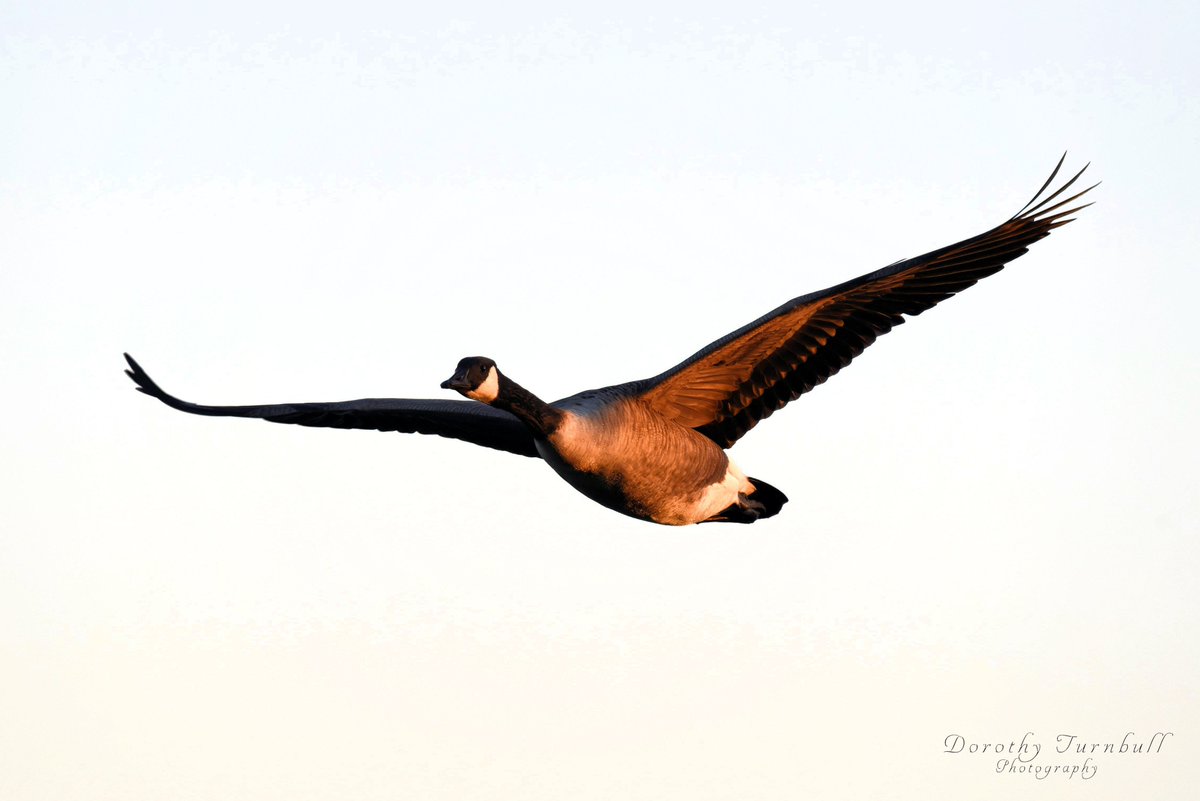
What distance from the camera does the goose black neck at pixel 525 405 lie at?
10711 mm

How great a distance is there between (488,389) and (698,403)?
2510 mm

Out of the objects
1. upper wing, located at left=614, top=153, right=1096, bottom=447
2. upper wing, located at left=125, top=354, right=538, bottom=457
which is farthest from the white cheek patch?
upper wing, located at left=125, top=354, right=538, bottom=457

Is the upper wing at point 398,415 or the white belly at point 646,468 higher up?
the upper wing at point 398,415

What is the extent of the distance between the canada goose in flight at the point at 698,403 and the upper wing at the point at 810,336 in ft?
0.04

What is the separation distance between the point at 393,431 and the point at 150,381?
7.26ft

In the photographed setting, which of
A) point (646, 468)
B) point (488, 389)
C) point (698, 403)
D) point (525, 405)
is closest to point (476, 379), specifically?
point (488, 389)

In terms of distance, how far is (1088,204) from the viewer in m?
11.5

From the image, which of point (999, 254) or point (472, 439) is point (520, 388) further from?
point (999, 254)

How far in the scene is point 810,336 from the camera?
1219 cm

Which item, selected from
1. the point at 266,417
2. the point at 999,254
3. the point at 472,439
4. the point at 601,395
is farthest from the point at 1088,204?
the point at 266,417

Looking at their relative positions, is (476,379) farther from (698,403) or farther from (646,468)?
(698,403)

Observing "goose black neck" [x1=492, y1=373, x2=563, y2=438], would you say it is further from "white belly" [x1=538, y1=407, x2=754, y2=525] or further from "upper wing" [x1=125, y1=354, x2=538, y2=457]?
"upper wing" [x1=125, y1=354, x2=538, y2=457]

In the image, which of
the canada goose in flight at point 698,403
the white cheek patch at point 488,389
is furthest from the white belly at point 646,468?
the white cheek patch at point 488,389

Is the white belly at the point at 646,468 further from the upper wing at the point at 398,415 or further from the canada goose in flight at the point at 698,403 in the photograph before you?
the upper wing at the point at 398,415
